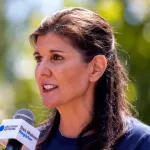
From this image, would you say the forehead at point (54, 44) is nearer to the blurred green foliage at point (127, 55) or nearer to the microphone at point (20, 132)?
the microphone at point (20, 132)

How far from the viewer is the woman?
2938 mm

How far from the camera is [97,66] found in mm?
3057

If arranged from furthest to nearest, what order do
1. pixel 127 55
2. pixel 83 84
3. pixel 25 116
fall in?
pixel 127 55 → pixel 83 84 → pixel 25 116

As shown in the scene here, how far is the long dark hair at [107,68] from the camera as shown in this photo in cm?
301

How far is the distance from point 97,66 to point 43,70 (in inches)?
11.0

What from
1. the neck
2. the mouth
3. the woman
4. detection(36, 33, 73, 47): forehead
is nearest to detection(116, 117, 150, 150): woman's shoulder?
the woman

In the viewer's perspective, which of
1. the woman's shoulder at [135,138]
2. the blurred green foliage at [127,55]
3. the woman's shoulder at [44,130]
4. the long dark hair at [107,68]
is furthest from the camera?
the blurred green foliage at [127,55]

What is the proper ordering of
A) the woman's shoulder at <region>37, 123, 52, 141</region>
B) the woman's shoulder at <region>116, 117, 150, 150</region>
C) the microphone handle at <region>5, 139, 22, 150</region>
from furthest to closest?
the woman's shoulder at <region>37, 123, 52, 141</region> < the woman's shoulder at <region>116, 117, 150, 150</region> < the microphone handle at <region>5, 139, 22, 150</region>

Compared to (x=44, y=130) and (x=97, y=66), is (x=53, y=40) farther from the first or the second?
(x=44, y=130)

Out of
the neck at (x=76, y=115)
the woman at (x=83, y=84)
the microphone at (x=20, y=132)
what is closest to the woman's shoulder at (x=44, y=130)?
the woman at (x=83, y=84)

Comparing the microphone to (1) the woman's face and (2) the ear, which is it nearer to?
(1) the woman's face

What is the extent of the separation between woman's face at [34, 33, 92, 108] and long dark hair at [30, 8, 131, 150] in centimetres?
4

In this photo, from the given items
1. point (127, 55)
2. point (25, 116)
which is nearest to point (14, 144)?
point (25, 116)

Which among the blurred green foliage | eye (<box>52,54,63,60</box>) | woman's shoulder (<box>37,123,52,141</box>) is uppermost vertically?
eye (<box>52,54,63,60</box>)
